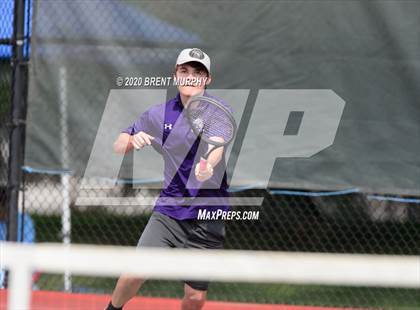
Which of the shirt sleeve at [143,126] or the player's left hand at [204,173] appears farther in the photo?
the shirt sleeve at [143,126]

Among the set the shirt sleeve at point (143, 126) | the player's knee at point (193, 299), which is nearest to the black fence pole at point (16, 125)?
the shirt sleeve at point (143, 126)

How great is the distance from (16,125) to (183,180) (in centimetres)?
160

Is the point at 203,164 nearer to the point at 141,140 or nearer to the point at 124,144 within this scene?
the point at 141,140

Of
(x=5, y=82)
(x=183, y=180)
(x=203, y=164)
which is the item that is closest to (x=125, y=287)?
(x=183, y=180)

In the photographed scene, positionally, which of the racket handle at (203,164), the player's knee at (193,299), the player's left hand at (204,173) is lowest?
the player's knee at (193,299)

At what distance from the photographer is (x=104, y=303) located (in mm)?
5230

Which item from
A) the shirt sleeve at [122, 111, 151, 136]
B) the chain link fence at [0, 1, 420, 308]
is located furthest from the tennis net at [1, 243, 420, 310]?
the chain link fence at [0, 1, 420, 308]

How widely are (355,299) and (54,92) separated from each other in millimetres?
2409

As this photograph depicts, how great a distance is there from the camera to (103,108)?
5133 mm

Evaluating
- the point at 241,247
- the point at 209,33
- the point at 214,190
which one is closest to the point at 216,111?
the point at 214,190

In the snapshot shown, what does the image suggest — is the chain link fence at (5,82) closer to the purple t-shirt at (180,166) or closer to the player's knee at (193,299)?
the purple t-shirt at (180,166)

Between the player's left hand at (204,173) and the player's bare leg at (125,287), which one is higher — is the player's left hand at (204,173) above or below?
above

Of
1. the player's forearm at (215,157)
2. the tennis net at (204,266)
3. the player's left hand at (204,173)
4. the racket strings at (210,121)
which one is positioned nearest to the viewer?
the tennis net at (204,266)

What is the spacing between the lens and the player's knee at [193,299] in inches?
154
